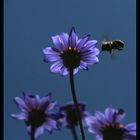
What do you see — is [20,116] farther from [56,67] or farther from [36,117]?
[56,67]

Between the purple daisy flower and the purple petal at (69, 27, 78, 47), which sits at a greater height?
the purple petal at (69, 27, 78, 47)

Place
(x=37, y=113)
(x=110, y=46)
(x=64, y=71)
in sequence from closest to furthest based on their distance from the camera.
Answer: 1. (x=37, y=113)
2. (x=64, y=71)
3. (x=110, y=46)

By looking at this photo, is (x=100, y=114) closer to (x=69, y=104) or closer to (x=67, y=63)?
(x=69, y=104)

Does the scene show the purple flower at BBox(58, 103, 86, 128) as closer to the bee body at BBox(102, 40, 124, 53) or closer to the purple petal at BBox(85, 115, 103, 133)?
the purple petal at BBox(85, 115, 103, 133)

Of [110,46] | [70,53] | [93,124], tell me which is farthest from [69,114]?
[110,46]

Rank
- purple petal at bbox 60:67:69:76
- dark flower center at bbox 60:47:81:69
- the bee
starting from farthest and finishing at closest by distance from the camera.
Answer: the bee → dark flower center at bbox 60:47:81:69 → purple petal at bbox 60:67:69:76

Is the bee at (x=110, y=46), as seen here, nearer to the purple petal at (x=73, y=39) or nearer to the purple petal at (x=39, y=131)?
the purple petal at (x=73, y=39)

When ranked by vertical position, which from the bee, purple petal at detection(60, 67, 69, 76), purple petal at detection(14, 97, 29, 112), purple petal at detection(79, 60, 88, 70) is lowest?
purple petal at detection(14, 97, 29, 112)

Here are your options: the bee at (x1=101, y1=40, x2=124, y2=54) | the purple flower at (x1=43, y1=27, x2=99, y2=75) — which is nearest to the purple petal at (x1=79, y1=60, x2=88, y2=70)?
the purple flower at (x1=43, y1=27, x2=99, y2=75)
